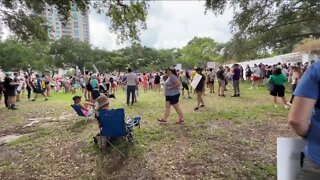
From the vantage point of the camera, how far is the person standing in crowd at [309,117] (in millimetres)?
2219

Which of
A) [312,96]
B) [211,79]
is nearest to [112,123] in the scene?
[312,96]

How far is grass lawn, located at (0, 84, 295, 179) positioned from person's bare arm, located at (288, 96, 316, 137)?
4.01 m

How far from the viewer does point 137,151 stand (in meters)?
7.27

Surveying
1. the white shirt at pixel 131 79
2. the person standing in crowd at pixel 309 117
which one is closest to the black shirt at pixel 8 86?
the white shirt at pixel 131 79

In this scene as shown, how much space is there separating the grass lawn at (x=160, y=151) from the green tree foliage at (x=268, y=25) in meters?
10.0

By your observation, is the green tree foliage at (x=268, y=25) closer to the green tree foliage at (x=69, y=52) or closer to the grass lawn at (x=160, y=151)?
the grass lawn at (x=160, y=151)

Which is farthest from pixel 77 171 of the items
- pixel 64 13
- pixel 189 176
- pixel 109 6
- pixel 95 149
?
pixel 109 6

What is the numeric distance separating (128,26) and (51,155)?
5.45 m

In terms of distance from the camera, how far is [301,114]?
227 cm

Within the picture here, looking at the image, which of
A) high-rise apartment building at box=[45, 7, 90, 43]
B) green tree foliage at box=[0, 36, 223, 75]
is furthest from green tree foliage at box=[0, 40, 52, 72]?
high-rise apartment building at box=[45, 7, 90, 43]

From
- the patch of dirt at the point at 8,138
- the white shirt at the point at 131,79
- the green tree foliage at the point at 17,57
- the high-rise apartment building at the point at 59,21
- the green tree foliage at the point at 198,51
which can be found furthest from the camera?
the green tree foliage at the point at 198,51

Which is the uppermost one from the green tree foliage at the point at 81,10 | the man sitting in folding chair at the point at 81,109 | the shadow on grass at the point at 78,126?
the green tree foliage at the point at 81,10

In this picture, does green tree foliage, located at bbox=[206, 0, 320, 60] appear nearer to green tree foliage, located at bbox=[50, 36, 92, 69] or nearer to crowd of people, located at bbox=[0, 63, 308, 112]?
crowd of people, located at bbox=[0, 63, 308, 112]

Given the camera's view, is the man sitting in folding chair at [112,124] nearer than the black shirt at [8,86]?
Yes
